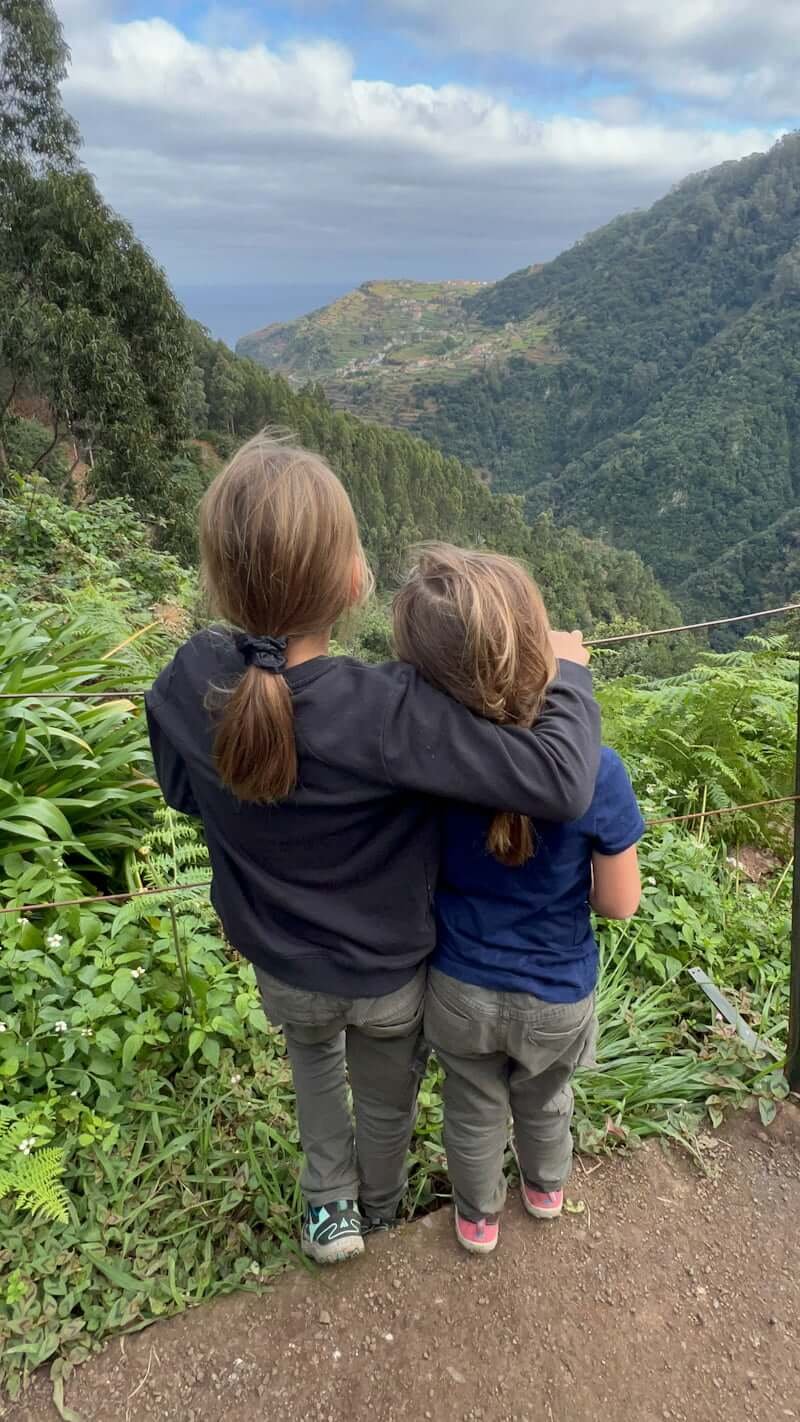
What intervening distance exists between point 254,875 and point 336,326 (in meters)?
184

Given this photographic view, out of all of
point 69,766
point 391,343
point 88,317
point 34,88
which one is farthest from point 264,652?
point 391,343

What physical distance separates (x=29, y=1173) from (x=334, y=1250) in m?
0.66

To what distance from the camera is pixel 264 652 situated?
119cm

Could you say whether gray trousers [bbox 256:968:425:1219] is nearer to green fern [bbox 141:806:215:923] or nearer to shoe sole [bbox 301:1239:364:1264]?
shoe sole [bbox 301:1239:364:1264]

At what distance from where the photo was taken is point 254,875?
140 cm

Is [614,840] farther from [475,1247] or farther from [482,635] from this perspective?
[475,1247]

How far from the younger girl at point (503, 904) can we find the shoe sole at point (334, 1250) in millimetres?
240

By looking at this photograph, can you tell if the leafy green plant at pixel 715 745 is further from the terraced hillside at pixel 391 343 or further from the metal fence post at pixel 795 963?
the terraced hillside at pixel 391 343

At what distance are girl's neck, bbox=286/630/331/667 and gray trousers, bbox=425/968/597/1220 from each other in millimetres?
647

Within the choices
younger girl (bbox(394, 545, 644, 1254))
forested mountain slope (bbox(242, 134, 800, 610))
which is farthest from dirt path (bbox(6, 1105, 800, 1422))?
forested mountain slope (bbox(242, 134, 800, 610))

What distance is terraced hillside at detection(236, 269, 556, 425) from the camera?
114 m

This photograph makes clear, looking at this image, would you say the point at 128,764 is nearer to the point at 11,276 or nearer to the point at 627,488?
the point at 11,276

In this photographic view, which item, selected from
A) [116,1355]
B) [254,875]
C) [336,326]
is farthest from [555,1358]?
[336,326]

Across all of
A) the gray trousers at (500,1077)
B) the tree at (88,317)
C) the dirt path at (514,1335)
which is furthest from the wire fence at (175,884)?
the tree at (88,317)
